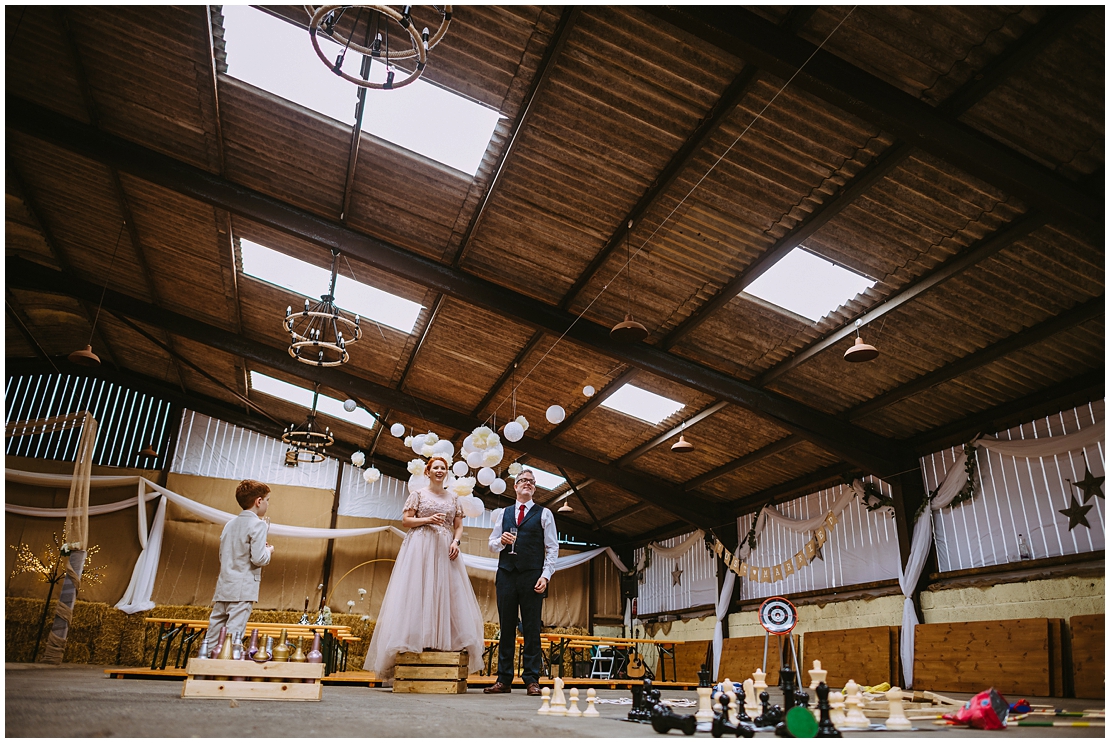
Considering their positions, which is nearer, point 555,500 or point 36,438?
point 36,438

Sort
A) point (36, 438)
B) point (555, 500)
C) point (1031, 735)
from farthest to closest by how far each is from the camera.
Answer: point (555, 500) → point (36, 438) → point (1031, 735)

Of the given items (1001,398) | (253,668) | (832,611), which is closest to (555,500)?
(832,611)

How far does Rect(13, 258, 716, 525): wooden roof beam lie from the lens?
1090 cm

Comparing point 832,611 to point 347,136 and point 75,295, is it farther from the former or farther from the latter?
point 75,295

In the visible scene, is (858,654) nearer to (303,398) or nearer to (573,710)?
(573,710)

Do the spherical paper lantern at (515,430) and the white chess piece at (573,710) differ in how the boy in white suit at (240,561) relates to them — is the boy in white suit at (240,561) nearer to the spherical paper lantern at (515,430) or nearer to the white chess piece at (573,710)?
the white chess piece at (573,710)

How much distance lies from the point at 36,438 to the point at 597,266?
12.8 meters

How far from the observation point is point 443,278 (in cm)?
836

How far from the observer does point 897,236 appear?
6.19 m

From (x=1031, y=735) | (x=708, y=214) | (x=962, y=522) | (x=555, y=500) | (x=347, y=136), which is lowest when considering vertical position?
(x=1031, y=735)

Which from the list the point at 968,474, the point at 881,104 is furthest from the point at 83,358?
the point at 968,474

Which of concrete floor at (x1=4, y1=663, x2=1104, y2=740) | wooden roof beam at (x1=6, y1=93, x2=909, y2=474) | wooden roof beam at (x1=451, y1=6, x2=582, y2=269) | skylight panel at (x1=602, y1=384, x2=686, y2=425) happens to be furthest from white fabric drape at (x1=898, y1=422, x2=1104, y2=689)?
wooden roof beam at (x1=451, y1=6, x2=582, y2=269)

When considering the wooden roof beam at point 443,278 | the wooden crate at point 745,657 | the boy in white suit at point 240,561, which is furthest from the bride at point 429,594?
the wooden crate at point 745,657

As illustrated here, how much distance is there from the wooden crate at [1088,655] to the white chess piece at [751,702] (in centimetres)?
519
